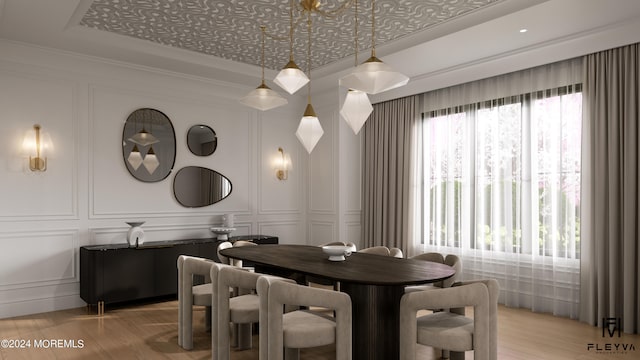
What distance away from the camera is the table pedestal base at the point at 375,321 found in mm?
2943

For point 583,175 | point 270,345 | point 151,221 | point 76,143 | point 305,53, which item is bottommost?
point 270,345

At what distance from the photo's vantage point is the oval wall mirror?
18.5 ft

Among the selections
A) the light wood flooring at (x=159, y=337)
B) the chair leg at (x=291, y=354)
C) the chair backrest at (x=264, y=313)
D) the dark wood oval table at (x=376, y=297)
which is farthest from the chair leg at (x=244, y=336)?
the chair backrest at (x=264, y=313)

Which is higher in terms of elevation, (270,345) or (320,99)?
(320,99)

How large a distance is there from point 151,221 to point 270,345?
145 inches

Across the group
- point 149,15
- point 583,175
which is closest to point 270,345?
point 149,15

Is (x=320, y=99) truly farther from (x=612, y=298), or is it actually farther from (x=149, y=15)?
(x=612, y=298)

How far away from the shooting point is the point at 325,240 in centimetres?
702

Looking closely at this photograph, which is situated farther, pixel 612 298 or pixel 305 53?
pixel 305 53

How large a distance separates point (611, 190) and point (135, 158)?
5.31 meters

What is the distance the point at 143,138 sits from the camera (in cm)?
575

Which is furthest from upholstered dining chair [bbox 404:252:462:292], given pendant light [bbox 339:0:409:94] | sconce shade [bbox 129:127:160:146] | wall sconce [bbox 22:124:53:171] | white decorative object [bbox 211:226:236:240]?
wall sconce [bbox 22:124:53:171]

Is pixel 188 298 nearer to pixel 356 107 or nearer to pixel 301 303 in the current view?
pixel 301 303

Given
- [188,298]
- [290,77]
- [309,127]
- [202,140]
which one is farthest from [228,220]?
[290,77]
